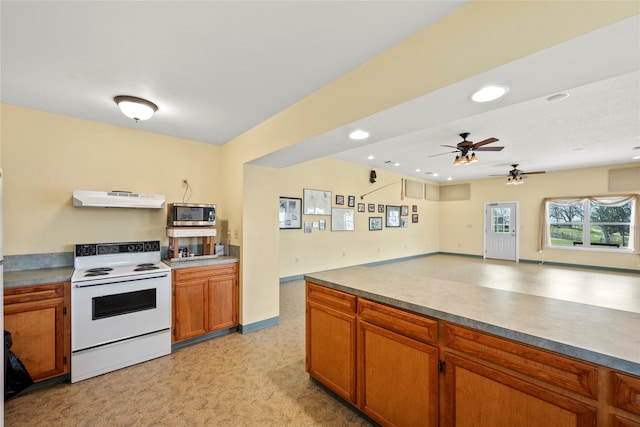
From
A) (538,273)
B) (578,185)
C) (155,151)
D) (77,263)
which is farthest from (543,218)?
(77,263)

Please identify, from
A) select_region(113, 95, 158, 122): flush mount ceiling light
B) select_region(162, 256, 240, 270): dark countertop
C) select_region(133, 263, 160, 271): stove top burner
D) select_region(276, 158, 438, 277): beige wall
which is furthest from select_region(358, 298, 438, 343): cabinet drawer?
select_region(276, 158, 438, 277): beige wall

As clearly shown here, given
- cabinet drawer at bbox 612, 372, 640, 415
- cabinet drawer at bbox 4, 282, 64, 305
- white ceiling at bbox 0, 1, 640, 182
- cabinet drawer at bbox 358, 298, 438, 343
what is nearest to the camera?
cabinet drawer at bbox 612, 372, 640, 415

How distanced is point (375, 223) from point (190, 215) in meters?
5.37

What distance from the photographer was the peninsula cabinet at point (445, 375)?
1.08 m

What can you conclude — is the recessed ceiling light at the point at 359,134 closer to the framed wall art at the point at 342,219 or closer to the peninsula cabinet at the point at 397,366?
the peninsula cabinet at the point at 397,366

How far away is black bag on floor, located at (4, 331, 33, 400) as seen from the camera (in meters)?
2.07

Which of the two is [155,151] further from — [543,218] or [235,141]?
[543,218]

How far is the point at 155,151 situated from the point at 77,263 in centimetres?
154

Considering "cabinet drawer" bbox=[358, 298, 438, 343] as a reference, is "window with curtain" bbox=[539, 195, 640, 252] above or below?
above

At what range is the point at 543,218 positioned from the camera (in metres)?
7.79

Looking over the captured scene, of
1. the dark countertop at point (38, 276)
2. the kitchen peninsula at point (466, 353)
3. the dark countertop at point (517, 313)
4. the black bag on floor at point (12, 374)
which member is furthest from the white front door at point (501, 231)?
the black bag on floor at point (12, 374)

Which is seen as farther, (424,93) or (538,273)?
(538,273)

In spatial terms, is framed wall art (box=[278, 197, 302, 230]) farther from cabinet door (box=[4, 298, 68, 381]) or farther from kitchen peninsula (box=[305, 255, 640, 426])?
cabinet door (box=[4, 298, 68, 381])

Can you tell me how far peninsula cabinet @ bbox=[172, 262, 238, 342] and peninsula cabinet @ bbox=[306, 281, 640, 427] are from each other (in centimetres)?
150
